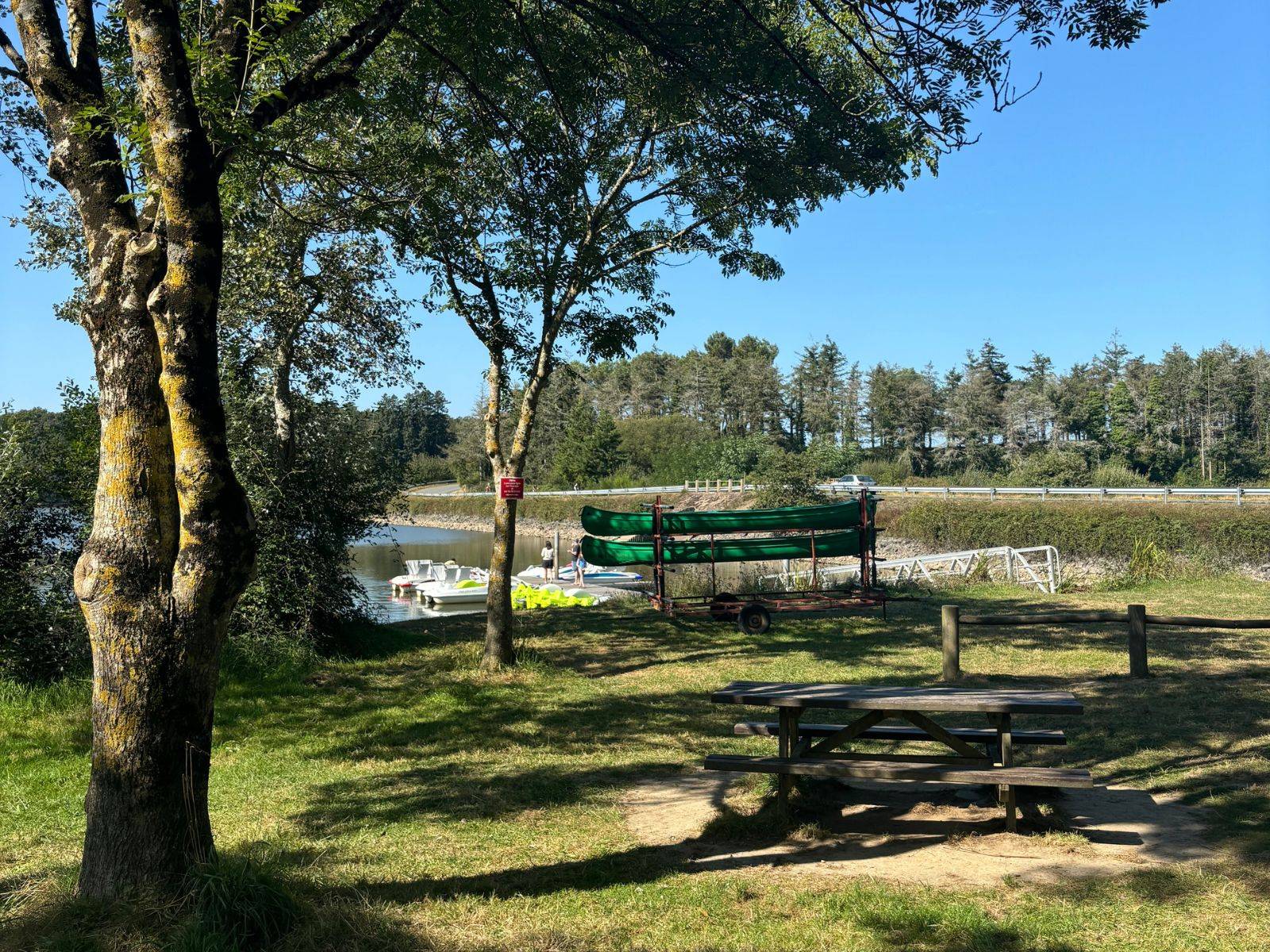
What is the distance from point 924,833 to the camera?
5141mm

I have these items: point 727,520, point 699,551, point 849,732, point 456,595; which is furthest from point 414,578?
point 849,732

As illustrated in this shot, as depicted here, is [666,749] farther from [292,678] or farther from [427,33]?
[427,33]

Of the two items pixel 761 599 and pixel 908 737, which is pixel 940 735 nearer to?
pixel 908 737

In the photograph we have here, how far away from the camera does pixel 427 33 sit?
27.7ft

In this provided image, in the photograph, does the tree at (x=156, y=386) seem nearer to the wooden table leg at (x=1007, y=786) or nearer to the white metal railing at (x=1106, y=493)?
the wooden table leg at (x=1007, y=786)

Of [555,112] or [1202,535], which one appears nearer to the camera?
[555,112]

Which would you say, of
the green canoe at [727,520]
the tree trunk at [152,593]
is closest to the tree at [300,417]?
the green canoe at [727,520]

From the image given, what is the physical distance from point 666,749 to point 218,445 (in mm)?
4482

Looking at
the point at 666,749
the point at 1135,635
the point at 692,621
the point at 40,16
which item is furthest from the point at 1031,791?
the point at 692,621

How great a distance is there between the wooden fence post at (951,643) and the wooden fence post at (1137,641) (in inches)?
63.3

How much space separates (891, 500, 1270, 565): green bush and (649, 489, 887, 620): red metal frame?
1225 centimetres

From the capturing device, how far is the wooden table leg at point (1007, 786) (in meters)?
4.99

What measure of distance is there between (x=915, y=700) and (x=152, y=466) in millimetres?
3850

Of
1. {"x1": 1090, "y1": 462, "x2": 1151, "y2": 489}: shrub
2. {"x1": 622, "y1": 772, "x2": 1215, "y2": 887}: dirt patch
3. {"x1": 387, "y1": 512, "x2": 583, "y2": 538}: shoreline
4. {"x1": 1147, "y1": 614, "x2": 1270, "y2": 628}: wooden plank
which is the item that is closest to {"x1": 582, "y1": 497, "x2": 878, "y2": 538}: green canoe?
{"x1": 1147, "y1": 614, "x2": 1270, "y2": 628}: wooden plank
